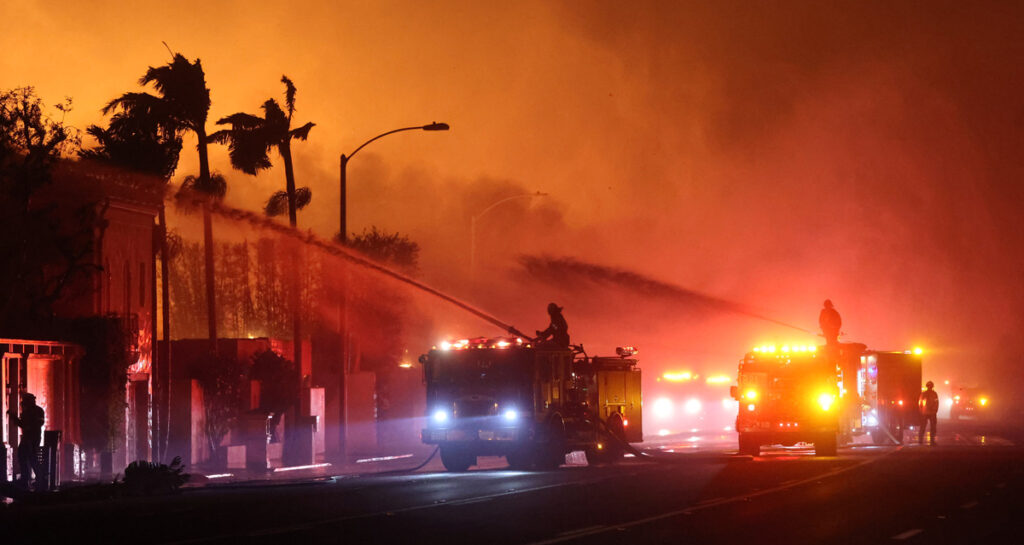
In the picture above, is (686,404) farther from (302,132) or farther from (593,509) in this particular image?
(593,509)

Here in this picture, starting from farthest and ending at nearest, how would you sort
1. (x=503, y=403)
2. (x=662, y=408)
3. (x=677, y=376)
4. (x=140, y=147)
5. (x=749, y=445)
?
1. (x=662, y=408)
2. (x=677, y=376)
3. (x=140, y=147)
4. (x=749, y=445)
5. (x=503, y=403)

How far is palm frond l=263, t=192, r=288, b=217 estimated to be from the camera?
160 ft

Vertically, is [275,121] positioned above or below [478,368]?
above

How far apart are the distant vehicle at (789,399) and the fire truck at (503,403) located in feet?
17.3

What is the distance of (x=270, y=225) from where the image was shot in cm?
3550

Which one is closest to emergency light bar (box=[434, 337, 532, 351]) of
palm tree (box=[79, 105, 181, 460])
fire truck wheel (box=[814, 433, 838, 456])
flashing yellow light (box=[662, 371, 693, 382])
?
fire truck wheel (box=[814, 433, 838, 456])

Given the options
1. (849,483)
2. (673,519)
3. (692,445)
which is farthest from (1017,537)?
(692,445)

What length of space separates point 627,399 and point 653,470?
545 cm

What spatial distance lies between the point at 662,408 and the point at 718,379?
25.2 feet

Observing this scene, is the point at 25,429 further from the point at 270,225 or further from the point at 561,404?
the point at 561,404

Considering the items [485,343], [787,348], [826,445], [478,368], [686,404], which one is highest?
[485,343]

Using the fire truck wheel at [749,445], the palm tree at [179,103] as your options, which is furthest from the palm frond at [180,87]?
the fire truck wheel at [749,445]

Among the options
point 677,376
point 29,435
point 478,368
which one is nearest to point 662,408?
point 677,376

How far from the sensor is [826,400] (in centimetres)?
3644
